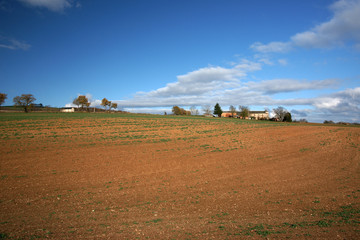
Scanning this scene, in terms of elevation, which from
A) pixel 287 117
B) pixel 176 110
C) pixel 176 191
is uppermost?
pixel 176 110

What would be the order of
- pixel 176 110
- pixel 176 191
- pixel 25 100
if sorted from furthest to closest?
1. pixel 176 110
2. pixel 25 100
3. pixel 176 191

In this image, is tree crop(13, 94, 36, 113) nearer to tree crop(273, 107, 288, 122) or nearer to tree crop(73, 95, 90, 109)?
tree crop(73, 95, 90, 109)

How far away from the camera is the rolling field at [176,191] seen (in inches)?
272

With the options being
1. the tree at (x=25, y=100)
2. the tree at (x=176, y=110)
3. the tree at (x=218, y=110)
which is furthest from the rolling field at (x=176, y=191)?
the tree at (x=176, y=110)

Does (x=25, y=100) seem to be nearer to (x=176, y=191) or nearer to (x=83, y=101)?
(x=83, y=101)

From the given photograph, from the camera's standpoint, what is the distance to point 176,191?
451 inches

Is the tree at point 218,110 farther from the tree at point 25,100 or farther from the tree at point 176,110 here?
the tree at point 25,100

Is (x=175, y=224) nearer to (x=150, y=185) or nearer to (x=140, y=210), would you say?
(x=140, y=210)

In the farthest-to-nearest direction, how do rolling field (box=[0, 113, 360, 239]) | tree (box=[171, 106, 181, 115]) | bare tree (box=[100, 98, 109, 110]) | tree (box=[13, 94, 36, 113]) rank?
tree (box=[171, 106, 181, 115]), bare tree (box=[100, 98, 109, 110]), tree (box=[13, 94, 36, 113]), rolling field (box=[0, 113, 360, 239])

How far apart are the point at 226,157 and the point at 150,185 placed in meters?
9.32

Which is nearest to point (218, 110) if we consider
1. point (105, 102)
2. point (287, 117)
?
point (287, 117)

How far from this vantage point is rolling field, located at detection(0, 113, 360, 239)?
6.92 metres

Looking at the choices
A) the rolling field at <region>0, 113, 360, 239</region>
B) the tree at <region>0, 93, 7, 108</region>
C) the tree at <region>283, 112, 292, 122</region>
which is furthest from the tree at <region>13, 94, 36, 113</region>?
the tree at <region>283, 112, 292, 122</region>

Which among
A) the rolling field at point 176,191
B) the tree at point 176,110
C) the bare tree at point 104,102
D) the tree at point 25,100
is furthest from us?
the tree at point 176,110
